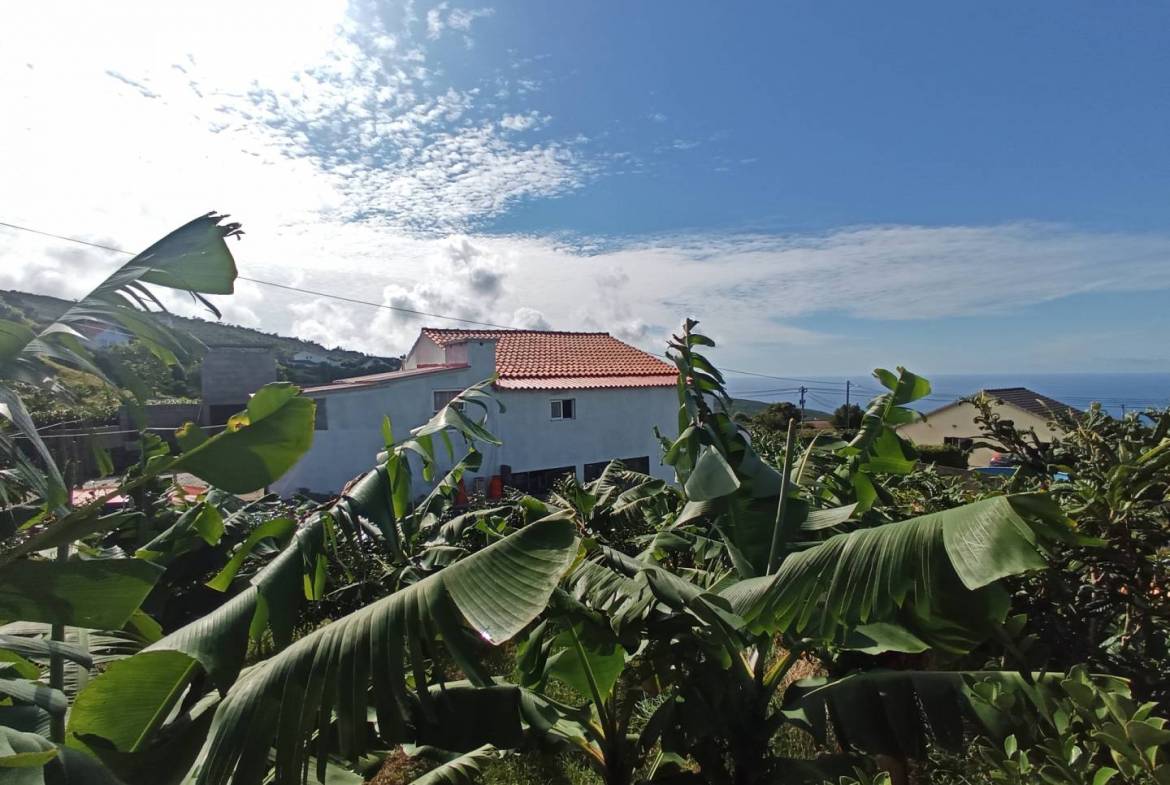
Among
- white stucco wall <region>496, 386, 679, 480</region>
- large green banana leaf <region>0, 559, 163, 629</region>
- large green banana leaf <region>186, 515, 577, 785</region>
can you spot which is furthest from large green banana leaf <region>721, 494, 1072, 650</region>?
white stucco wall <region>496, 386, 679, 480</region>

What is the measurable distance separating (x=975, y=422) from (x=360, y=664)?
3059 millimetres

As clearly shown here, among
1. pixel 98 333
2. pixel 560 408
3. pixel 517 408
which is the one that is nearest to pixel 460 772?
pixel 98 333

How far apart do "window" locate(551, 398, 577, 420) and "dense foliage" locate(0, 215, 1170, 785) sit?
1391 cm

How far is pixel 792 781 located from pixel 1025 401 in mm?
4721

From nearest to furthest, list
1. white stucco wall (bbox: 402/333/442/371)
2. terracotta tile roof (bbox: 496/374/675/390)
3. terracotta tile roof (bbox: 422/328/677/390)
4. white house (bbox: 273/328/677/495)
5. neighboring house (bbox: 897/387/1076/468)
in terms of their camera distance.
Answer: neighboring house (bbox: 897/387/1076/468) < white house (bbox: 273/328/677/495) < terracotta tile roof (bbox: 496/374/675/390) < terracotta tile roof (bbox: 422/328/677/390) < white stucco wall (bbox: 402/333/442/371)

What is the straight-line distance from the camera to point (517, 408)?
16688mm

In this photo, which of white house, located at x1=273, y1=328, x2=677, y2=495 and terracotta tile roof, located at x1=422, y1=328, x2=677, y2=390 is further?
terracotta tile roof, located at x1=422, y1=328, x2=677, y2=390

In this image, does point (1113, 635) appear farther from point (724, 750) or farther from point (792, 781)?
point (724, 750)

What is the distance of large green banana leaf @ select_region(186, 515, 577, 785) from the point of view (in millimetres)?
1602

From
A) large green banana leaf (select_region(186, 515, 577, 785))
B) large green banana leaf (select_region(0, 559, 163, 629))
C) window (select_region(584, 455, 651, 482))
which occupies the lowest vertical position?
window (select_region(584, 455, 651, 482))

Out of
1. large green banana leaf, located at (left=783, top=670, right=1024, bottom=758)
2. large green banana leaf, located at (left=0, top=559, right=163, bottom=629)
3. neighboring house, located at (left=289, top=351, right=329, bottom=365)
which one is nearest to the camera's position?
large green banana leaf, located at (left=0, top=559, right=163, bottom=629)

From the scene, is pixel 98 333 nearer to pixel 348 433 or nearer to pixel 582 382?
pixel 348 433

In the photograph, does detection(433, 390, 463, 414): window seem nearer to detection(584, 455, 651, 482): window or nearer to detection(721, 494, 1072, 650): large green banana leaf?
detection(584, 455, 651, 482): window

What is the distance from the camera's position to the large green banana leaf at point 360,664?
63.1 inches
